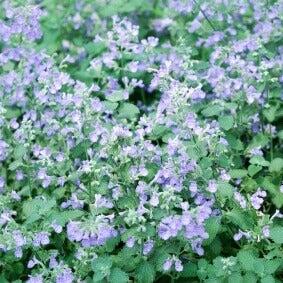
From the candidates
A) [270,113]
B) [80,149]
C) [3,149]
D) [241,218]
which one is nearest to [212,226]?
[241,218]

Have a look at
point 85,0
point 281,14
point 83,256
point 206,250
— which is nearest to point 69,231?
point 83,256

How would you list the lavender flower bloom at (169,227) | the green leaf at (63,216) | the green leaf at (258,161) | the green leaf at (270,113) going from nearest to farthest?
the lavender flower bloom at (169,227), the green leaf at (63,216), the green leaf at (258,161), the green leaf at (270,113)

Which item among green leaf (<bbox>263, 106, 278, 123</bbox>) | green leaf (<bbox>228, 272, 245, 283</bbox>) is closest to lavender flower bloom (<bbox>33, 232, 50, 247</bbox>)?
green leaf (<bbox>228, 272, 245, 283</bbox>)

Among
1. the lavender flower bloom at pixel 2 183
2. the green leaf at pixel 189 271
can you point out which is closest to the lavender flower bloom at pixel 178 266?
the green leaf at pixel 189 271

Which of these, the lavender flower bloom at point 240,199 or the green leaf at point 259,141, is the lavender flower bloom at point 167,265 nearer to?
the lavender flower bloom at point 240,199

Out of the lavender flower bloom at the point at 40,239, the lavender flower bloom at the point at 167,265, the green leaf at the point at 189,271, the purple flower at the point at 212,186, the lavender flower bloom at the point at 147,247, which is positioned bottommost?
the green leaf at the point at 189,271

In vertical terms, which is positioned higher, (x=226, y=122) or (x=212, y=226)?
(x=226, y=122)

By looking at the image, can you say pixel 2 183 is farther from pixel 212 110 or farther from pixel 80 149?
pixel 212 110
